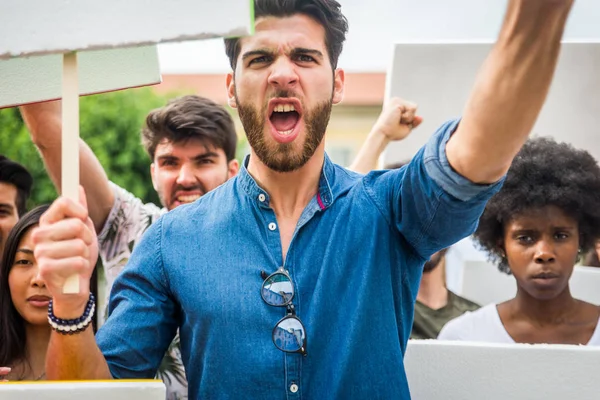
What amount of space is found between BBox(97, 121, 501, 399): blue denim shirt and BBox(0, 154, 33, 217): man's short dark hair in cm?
174

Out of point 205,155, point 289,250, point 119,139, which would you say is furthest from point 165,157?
point 119,139

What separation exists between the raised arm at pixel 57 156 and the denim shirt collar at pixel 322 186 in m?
1.32

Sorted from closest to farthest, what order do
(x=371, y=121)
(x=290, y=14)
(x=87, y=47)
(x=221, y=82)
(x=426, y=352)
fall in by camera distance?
(x=87, y=47) → (x=290, y=14) → (x=426, y=352) → (x=221, y=82) → (x=371, y=121)

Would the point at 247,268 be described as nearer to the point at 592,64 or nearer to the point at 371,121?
the point at 592,64

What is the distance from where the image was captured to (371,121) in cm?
2909

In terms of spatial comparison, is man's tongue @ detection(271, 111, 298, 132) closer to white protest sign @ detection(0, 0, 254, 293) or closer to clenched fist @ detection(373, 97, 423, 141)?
white protest sign @ detection(0, 0, 254, 293)

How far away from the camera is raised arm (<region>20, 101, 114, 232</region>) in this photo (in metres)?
3.61

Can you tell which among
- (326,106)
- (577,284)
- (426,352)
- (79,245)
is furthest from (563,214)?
(79,245)

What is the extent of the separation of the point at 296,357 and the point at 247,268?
245 mm

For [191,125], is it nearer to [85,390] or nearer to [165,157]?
[165,157]

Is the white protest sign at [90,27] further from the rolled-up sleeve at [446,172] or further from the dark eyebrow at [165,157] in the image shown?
the dark eyebrow at [165,157]

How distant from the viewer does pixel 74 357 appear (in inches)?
82.6

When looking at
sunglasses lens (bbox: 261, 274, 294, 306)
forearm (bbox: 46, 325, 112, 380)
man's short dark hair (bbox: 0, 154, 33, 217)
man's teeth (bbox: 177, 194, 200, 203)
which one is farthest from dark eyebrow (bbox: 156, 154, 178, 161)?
forearm (bbox: 46, 325, 112, 380)

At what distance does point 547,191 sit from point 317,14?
163 centimetres
